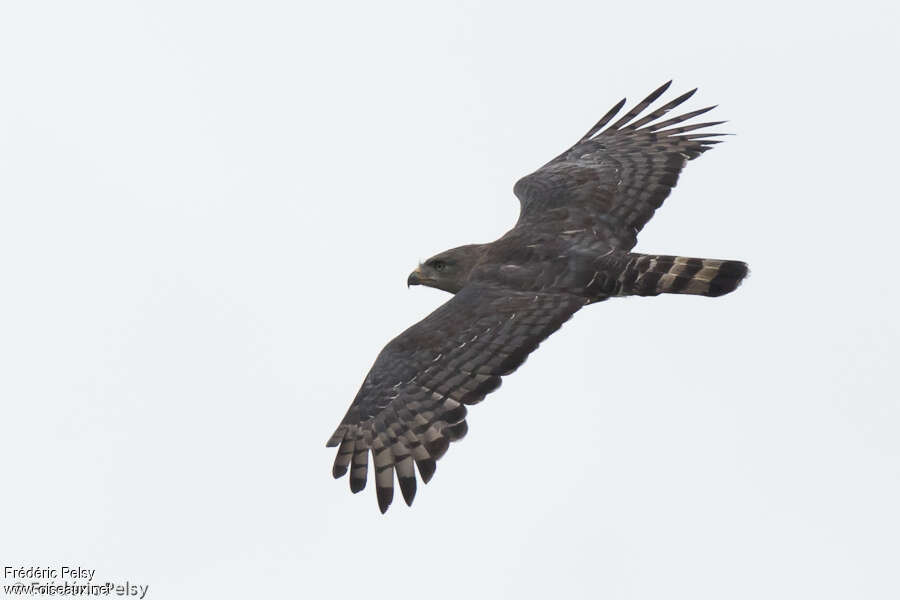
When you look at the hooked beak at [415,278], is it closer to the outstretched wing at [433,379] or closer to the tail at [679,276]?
the outstretched wing at [433,379]

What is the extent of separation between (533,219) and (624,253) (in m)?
1.55

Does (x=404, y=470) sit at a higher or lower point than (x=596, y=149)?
→ lower

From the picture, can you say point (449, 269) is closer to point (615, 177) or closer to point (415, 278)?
point (415, 278)

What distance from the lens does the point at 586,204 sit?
697 inches

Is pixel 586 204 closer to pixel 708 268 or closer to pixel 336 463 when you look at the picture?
pixel 708 268

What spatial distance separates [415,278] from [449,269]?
52 cm

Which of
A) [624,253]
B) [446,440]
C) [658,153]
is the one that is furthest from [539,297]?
[658,153]

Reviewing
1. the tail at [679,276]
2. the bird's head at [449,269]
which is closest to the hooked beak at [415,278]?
the bird's head at [449,269]

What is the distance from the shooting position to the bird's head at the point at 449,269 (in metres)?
Result: 17.4

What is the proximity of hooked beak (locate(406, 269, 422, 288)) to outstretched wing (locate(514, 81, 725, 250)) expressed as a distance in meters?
1.26

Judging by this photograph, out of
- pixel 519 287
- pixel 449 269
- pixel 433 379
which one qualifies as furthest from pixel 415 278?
pixel 433 379

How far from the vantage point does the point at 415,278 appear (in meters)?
17.9

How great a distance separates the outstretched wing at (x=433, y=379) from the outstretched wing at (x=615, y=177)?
1643 millimetres

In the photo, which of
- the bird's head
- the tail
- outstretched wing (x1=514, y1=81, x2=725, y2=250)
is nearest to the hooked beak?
the bird's head
